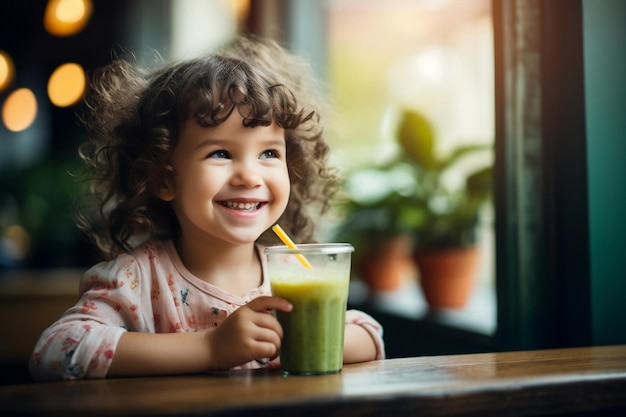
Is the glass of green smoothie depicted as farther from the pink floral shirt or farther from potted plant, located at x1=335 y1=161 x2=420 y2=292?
potted plant, located at x1=335 y1=161 x2=420 y2=292

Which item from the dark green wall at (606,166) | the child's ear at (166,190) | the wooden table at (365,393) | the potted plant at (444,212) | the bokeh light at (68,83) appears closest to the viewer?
the wooden table at (365,393)

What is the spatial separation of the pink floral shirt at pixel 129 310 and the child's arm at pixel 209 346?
0.03 m

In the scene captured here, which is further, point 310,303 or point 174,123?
point 174,123

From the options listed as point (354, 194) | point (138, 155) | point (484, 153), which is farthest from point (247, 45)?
point (354, 194)

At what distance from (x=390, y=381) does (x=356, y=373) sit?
0.11 m

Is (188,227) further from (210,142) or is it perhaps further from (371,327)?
(371,327)

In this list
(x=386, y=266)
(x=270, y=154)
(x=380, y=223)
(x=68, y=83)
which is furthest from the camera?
(x=68, y=83)

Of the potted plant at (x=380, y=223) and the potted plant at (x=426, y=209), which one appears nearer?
the potted plant at (x=426, y=209)

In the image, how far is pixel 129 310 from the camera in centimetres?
121

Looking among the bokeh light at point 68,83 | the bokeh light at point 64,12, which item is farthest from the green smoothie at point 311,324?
the bokeh light at point 68,83

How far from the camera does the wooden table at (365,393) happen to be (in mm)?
818

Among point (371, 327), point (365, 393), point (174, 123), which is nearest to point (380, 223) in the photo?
point (371, 327)

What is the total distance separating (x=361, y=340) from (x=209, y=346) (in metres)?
0.31

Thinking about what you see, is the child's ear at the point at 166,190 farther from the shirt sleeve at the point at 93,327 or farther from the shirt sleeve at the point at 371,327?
the shirt sleeve at the point at 371,327
